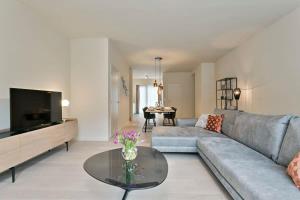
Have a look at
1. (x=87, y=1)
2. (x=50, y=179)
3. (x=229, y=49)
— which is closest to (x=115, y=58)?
(x=87, y=1)

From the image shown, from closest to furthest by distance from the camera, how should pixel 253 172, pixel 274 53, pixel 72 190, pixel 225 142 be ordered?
pixel 253 172, pixel 72 190, pixel 225 142, pixel 274 53

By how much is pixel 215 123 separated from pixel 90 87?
10.3 ft

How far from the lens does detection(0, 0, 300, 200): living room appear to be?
2129 mm

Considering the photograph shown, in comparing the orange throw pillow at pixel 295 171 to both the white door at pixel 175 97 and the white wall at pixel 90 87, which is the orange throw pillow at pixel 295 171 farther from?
the white door at pixel 175 97

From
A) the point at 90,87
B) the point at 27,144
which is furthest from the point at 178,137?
the point at 90,87

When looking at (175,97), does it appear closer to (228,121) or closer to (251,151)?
(228,121)

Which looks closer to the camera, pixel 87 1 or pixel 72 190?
pixel 72 190

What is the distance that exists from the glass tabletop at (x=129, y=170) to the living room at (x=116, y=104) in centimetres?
1

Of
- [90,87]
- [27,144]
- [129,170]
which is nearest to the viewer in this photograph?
[129,170]

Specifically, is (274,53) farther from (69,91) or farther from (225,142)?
(69,91)

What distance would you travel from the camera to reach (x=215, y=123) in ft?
13.4

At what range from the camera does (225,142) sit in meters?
3.01

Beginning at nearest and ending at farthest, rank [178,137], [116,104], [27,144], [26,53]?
[27,144] < [26,53] < [178,137] < [116,104]

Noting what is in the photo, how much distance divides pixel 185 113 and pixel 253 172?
886 centimetres
